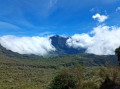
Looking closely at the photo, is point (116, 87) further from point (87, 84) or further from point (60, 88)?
point (60, 88)

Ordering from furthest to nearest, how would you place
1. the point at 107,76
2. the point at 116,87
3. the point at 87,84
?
the point at 87,84, the point at 107,76, the point at 116,87

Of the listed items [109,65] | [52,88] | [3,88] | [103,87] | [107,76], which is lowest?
[3,88]

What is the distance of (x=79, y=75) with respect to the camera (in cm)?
2528

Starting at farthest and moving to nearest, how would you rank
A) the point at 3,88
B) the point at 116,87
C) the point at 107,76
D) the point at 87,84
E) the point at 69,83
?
the point at 3,88
the point at 69,83
the point at 87,84
the point at 107,76
the point at 116,87

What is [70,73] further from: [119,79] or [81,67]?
[119,79]

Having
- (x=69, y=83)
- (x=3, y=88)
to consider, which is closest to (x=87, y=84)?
(x=69, y=83)

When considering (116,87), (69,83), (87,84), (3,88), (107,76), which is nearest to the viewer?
(116,87)

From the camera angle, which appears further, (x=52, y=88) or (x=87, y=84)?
(x=52, y=88)

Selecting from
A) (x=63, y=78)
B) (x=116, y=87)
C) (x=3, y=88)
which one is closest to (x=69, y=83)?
(x=63, y=78)

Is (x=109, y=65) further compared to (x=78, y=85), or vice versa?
(x=78, y=85)

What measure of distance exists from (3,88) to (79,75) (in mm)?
48171

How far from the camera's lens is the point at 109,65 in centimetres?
1952

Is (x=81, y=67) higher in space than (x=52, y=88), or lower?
higher

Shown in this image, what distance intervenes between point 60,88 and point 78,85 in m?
3.37
